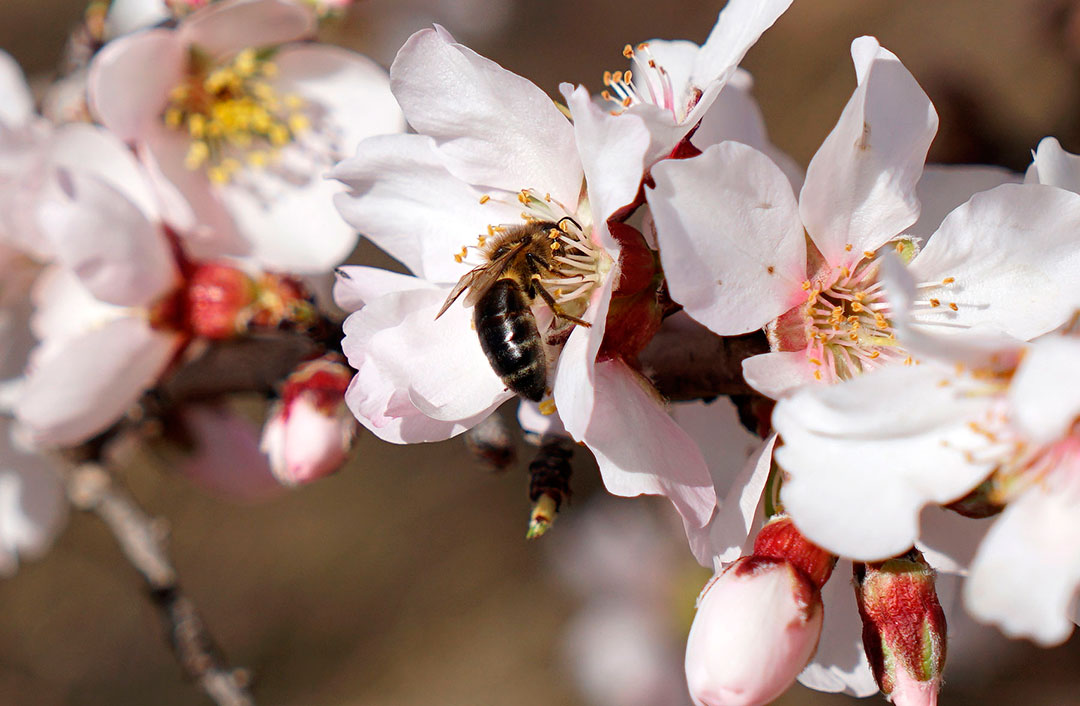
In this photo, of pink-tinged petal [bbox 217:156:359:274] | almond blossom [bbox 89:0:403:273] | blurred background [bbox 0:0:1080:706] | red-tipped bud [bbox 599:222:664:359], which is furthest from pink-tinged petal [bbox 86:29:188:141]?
blurred background [bbox 0:0:1080:706]

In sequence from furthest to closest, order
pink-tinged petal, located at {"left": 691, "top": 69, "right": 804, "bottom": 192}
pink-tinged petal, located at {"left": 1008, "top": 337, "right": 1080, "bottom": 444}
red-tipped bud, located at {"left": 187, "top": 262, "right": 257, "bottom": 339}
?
red-tipped bud, located at {"left": 187, "top": 262, "right": 257, "bottom": 339}, pink-tinged petal, located at {"left": 691, "top": 69, "right": 804, "bottom": 192}, pink-tinged petal, located at {"left": 1008, "top": 337, "right": 1080, "bottom": 444}

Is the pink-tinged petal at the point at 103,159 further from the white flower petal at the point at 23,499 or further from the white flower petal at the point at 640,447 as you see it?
the white flower petal at the point at 640,447

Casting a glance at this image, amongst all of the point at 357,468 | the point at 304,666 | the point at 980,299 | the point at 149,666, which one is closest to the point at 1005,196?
the point at 980,299

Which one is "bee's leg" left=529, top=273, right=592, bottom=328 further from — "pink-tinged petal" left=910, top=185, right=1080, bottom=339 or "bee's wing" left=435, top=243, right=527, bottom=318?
"pink-tinged petal" left=910, top=185, right=1080, bottom=339

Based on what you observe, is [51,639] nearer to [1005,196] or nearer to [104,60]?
[104,60]

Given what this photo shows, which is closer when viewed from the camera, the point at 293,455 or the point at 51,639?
the point at 293,455

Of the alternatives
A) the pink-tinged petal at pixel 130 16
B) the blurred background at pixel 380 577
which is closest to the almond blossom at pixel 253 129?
the pink-tinged petal at pixel 130 16

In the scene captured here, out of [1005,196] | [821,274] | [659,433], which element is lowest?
[659,433]
